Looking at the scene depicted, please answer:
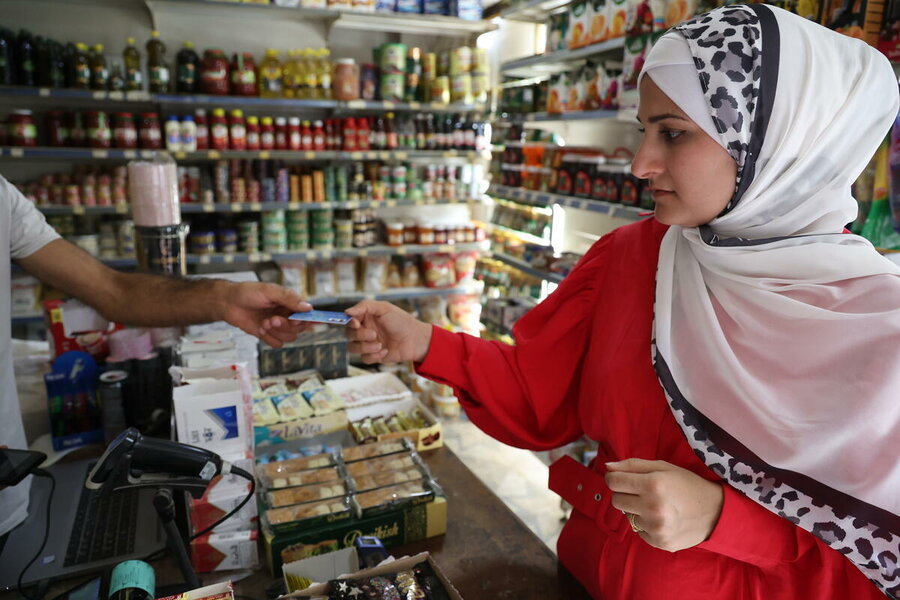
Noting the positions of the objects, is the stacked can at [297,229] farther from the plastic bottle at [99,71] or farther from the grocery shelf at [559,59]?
the grocery shelf at [559,59]

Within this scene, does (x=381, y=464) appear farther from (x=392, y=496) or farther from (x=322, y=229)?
(x=322, y=229)

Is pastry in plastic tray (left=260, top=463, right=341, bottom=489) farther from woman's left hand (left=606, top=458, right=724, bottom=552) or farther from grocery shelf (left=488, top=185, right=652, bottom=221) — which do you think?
grocery shelf (left=488, top=185, right=652, bottom=221)

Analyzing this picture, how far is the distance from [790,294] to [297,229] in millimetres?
3598

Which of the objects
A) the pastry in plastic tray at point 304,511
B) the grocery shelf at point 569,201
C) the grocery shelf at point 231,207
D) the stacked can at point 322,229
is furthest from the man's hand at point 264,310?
the stacked can at point 322,229

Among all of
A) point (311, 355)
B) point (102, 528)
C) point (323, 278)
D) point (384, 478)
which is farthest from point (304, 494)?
point (323, 278)

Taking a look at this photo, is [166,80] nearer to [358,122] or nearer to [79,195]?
[79,195]

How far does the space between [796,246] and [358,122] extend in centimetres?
362

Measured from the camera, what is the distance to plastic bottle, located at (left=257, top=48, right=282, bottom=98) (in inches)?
154

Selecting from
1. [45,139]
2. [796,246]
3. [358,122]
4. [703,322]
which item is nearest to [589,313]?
[703,322]

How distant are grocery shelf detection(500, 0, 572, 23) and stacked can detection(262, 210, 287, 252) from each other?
2031 millimetres

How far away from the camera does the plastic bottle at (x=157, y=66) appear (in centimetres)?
362

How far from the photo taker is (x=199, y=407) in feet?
3.87

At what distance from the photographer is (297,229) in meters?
4.14

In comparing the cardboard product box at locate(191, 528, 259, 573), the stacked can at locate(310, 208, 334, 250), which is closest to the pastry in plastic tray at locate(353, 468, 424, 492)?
the cardboard product box at locate(191, 528, 259, 573)
